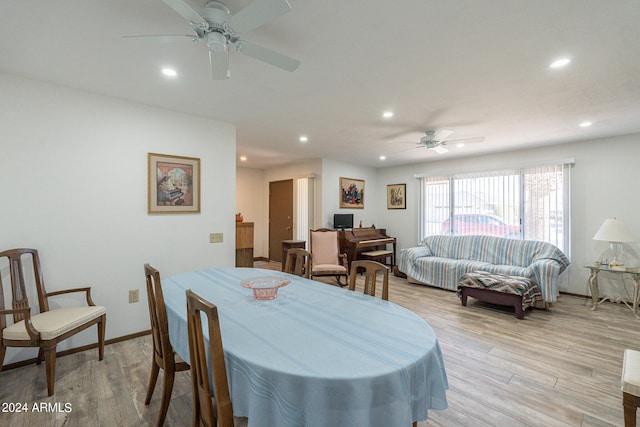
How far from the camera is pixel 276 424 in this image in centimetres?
99

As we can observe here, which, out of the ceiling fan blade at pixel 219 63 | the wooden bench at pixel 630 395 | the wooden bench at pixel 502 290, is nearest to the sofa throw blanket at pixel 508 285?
the wooden bench at pixel 502 290

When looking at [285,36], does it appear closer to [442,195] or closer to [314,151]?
[314,151]

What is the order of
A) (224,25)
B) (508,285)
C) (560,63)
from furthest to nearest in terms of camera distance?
(508,285)
(560,63)
(224,25)

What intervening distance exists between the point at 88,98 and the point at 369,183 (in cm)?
537

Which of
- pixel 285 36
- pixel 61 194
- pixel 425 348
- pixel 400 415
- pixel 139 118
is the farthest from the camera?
pixel 139 118

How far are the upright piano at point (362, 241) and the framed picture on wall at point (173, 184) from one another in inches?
120

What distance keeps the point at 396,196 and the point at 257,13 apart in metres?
5.65

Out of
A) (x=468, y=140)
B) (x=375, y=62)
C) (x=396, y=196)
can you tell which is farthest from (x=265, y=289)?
(x=396, y=196)

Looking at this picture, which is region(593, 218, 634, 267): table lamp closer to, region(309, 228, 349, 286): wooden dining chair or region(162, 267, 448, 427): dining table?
region(309, 228, 349, 286): wooden dining chair

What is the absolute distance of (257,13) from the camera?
→ 1.36 meters

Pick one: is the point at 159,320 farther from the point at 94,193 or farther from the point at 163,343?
the point at 94,193

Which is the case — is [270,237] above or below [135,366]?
above

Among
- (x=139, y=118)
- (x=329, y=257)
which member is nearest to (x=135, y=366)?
(x=139, y=118)

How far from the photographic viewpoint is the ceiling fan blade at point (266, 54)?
1632mm
